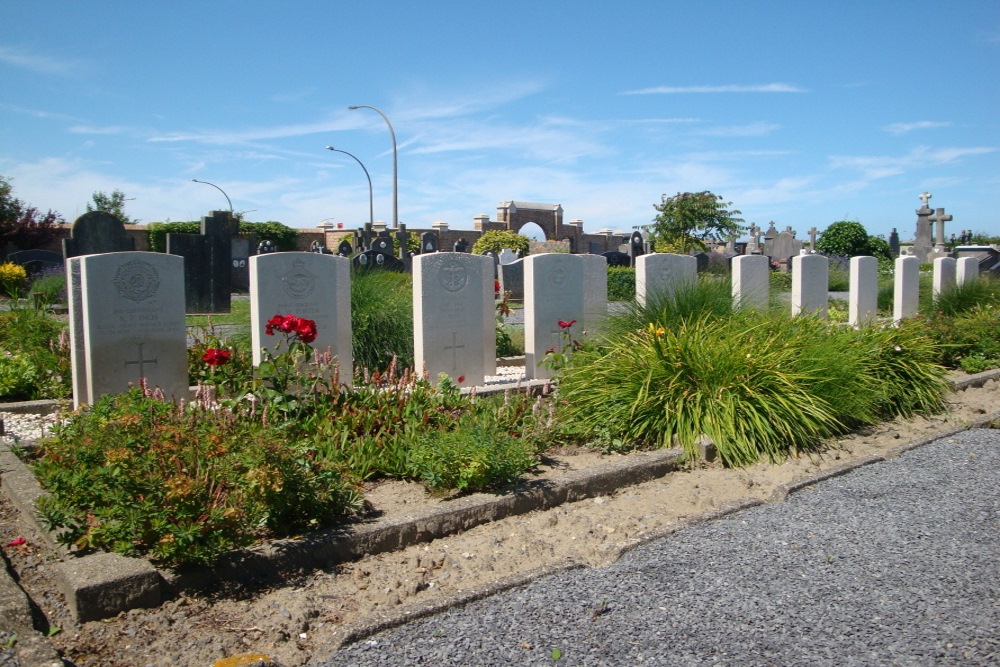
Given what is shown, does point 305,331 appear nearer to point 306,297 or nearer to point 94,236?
point 306,297

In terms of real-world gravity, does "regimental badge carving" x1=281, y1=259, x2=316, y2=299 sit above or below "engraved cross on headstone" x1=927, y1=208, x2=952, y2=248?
below

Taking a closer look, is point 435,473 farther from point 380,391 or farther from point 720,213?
point 720,213

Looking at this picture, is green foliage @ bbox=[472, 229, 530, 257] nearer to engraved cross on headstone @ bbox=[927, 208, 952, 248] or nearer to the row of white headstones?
engraved cross on headstone @ bbox=[927, 208, 952, 248]

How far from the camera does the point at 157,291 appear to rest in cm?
603

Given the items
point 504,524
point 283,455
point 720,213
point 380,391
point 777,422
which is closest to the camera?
point 283,455

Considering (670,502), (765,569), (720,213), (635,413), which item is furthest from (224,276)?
(720,213)

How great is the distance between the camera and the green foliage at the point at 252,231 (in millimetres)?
32969

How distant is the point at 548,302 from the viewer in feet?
26.2

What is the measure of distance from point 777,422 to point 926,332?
4975mm

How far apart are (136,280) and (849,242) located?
3573cm

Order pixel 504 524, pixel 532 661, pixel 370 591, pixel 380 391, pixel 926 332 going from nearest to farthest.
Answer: pixel 532 661
pixel 370 591
pixel 504 524
pixel 380 391
pixel 926 332

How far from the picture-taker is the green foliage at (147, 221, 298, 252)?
1298 inches

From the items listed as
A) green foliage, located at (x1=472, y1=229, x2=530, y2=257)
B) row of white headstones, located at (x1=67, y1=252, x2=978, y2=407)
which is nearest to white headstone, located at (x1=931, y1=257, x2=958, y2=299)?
row of white headstones, located at (x1=67, y1=252, x2=978, y2=407)

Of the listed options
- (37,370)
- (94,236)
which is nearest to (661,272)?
(37,370)
